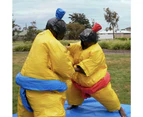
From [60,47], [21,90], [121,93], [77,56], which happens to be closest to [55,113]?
[21,90]

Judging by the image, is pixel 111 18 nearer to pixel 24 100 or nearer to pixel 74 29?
pixel 74 29

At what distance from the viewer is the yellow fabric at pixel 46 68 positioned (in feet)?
8.32

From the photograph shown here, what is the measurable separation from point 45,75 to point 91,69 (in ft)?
2.82

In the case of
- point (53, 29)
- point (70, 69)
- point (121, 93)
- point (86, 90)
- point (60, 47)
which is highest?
point (53, 29)

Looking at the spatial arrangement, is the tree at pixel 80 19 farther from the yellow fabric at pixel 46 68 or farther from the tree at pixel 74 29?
the yellow fabric at pixel 46 68

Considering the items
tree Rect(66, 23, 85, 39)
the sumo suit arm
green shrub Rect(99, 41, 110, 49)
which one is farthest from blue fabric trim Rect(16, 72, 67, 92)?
green shrub Rect(99, 41, 110, 49)

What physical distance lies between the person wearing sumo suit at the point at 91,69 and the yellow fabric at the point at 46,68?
25.7 inches

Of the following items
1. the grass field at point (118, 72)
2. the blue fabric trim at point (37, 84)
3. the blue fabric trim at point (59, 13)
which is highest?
the blue fabric trim at point (59, 13)

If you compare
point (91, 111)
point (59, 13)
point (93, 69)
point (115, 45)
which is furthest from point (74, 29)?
point (59, 13)

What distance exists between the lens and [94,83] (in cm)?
338

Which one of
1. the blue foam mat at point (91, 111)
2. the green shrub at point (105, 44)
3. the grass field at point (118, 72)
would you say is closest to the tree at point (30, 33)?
the grass field at point (118, 72)

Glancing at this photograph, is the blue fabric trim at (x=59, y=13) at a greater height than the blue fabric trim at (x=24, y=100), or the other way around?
the blue fabric trim at (x=59, y=13)

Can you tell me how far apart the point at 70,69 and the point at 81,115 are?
1281 millimetres

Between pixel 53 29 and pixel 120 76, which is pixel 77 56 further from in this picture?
pixel 120 76
